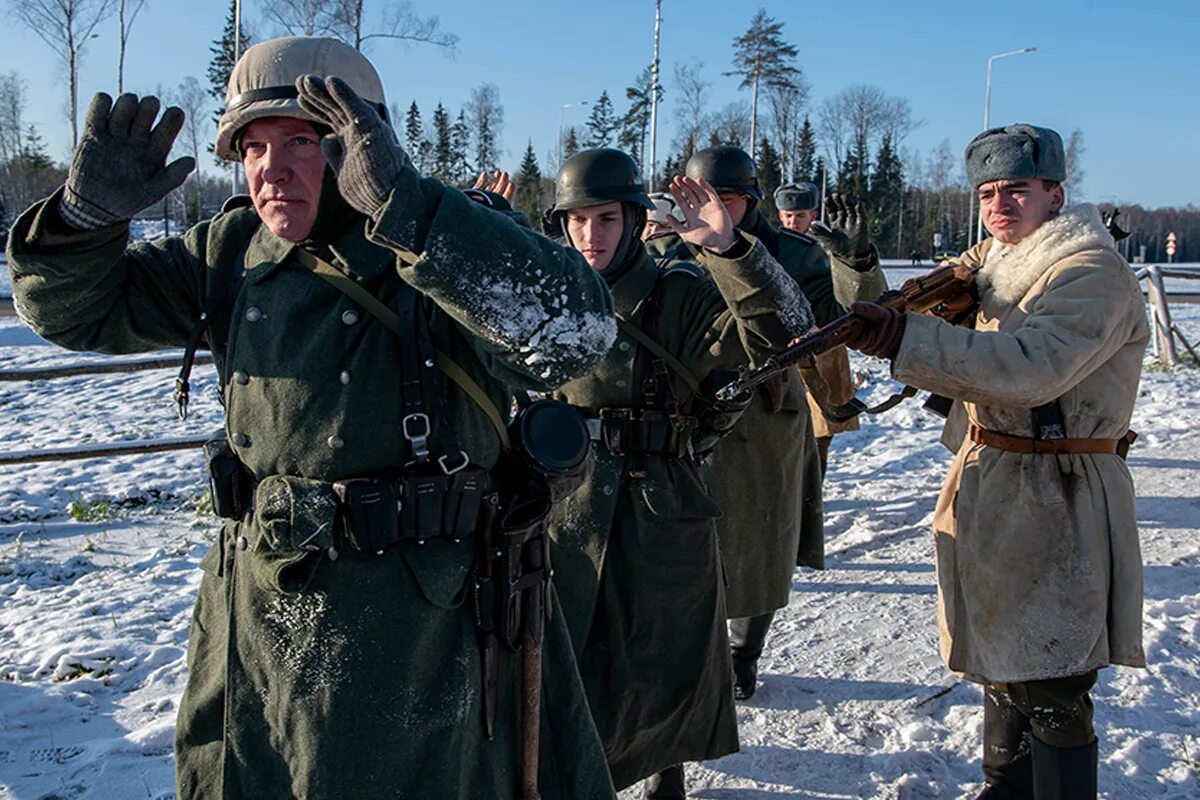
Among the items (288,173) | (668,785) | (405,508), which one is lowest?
(668,785)

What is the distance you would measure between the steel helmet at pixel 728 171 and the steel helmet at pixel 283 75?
3.02m

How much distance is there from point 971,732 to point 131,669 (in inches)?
125

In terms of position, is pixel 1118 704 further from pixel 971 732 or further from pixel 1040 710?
pixel 1040 710

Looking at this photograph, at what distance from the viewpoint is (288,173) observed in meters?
1.89

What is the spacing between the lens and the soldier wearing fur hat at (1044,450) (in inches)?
100.0

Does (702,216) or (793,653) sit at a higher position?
(702,216)

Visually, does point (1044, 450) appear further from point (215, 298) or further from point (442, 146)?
point (442, 146)

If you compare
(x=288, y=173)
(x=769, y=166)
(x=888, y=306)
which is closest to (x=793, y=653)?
(x=888, y=306)

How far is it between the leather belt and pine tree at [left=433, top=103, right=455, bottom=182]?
50.9 meters

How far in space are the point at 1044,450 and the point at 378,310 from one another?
74.6 inches

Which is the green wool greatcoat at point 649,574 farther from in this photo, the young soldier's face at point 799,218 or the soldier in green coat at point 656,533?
the young soldier's face at point 799,218

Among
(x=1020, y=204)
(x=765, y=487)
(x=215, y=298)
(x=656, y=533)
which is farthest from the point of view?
(x=765, y=487)

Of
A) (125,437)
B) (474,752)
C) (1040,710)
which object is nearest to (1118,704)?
(1040,710)

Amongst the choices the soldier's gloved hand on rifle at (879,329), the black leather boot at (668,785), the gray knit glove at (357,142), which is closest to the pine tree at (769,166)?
the black leather boot at (668,785)
